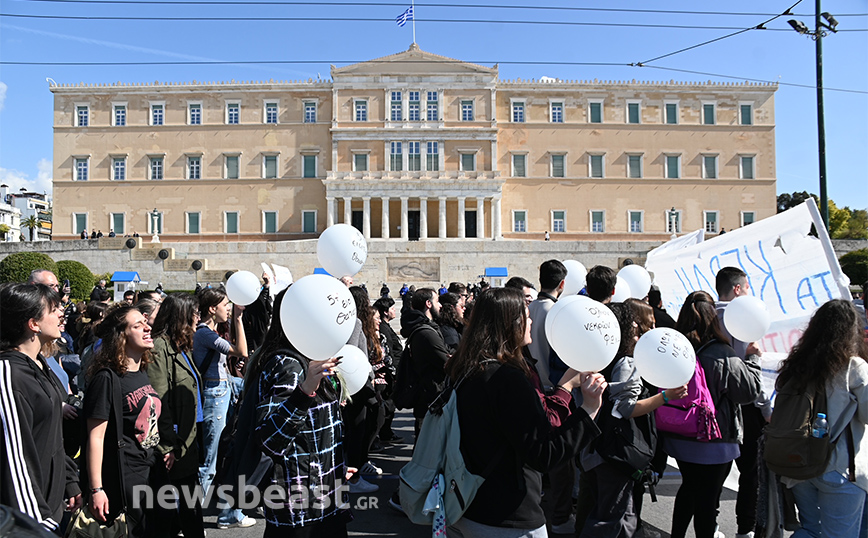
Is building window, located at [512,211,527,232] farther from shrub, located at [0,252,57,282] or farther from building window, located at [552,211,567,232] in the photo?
shrub, located at [0,252,57,282]

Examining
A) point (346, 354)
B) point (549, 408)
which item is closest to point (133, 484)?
Answer: point (346, 354)

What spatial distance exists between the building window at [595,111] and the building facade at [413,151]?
0.37 feet

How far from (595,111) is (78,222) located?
36.7 m

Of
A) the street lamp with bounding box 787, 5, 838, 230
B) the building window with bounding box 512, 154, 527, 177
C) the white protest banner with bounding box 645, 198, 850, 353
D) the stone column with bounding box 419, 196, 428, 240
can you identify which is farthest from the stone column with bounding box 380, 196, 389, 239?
the white protest banner with bounding box 645, 198, 850, 353

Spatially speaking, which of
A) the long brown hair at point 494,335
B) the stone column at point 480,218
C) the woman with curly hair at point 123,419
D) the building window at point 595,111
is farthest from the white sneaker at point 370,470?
the building window at point 595,111

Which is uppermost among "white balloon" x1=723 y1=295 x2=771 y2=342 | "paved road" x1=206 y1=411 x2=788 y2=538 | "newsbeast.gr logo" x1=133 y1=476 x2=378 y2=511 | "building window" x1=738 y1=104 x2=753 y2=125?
"building window" x1=738 y1=104 x2=753 y2=125

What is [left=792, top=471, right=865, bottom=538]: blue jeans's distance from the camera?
122 inches

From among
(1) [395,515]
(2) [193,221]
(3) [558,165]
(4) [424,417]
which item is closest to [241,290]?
(1) [395,515]

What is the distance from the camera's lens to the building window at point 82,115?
135 feet

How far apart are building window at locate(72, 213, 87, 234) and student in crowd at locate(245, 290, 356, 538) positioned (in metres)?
45.0

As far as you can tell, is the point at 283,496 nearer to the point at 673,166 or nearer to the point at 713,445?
the point at 713,445

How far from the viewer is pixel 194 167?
41375 mm

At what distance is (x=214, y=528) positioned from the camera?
4469 millimetres

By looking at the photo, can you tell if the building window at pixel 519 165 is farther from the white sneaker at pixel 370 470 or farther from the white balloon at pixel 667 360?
the white balloon at pixel 667 360
